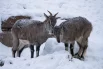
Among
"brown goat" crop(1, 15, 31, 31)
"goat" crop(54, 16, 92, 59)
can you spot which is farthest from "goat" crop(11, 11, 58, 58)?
"brown goat" crop(1, 15, 31, 31)

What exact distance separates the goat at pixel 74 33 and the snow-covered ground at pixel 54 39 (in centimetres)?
39

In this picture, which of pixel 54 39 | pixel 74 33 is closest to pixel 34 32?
pixel 54 39

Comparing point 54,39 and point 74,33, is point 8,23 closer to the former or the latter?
point 54,39

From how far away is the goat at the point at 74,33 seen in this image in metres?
9.35

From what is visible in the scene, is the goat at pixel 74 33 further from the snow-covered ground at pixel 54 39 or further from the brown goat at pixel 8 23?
the brown goat at pixel 8 23

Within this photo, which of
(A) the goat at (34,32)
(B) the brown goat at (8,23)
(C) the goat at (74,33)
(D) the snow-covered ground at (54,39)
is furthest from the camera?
(B) the brown goat at (8,23)

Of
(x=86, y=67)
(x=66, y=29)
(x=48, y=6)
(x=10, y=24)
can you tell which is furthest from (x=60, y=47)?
(x=48, y=6)

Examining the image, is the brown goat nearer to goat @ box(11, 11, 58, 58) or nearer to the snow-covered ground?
the snow-covered ground

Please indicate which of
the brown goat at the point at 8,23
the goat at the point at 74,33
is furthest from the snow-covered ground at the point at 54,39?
the brown goat at the point at 8,23

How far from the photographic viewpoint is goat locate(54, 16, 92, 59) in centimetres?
935

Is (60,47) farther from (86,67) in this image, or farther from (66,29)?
(86,67)

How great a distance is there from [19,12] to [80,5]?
14.1 feet

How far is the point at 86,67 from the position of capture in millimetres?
7473

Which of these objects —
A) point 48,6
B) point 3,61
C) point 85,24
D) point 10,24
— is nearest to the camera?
point 3,61
